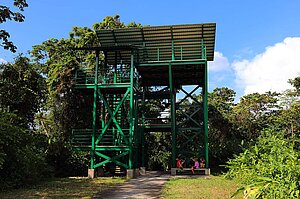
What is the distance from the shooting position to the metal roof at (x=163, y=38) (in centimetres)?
1922

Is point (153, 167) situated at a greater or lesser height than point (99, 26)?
lesser

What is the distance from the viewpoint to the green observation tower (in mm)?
17766

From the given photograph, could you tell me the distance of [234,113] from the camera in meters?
33.1

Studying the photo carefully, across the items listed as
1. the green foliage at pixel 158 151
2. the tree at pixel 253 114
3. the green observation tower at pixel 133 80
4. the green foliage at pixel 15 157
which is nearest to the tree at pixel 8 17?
the green foliage at pixel 15 157

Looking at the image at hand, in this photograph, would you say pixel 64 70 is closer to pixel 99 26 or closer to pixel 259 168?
pixel 99 26

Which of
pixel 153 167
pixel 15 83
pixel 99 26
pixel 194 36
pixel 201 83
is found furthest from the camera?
pixel 99 26

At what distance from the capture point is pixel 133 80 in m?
18.3

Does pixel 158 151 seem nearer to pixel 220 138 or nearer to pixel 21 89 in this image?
pixel 220 138

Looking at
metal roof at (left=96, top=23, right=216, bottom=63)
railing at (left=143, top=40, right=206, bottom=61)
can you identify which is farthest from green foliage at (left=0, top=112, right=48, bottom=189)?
railing at (left=143, top=40, right=206, bottom=61)

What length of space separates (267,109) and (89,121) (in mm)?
21687

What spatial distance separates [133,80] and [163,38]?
12.7ft

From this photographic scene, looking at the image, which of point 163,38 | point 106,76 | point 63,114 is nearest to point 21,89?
point 63,114

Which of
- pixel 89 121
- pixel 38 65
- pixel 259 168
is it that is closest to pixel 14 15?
pixel 259 168

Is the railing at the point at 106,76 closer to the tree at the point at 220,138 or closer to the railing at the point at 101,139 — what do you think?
the railing at the point at 101,139
